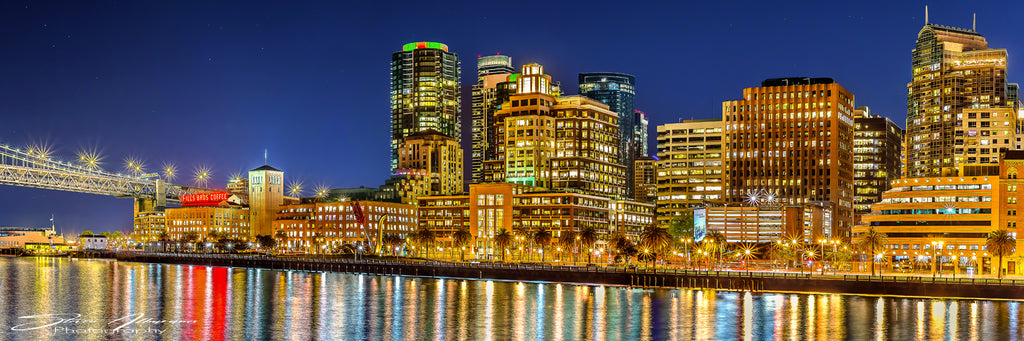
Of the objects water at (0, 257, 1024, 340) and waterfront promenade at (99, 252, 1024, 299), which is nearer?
water at (0, 257, 1024, 340)

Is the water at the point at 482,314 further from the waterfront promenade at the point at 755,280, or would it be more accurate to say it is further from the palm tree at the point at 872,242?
the palm tree at the point at 872,242

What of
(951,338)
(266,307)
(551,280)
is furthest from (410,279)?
(951,338)

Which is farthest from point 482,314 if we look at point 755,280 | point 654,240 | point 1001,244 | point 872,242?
point 1001,244

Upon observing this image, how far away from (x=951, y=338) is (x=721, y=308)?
30.0m

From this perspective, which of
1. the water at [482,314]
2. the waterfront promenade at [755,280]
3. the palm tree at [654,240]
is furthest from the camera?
the palm tree at [654,240]

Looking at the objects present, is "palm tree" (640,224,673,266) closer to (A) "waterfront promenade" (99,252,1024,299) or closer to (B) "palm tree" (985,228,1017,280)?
(A) "waterfront promenade" (99,252,1024,299)

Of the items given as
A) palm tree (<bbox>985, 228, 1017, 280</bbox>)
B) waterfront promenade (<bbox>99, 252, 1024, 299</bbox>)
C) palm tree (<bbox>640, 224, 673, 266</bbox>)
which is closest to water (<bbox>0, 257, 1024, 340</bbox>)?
waterfront promenade (<bbox>99, 252, 1024, 299</bbox>)

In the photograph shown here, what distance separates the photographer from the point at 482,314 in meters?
114

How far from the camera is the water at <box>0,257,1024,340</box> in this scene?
97125 millimetres

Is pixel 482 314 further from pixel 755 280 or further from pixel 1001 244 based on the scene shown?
pixel 1001 244

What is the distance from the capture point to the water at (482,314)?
9712cm

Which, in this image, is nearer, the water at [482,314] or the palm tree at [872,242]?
the water at [482,314]

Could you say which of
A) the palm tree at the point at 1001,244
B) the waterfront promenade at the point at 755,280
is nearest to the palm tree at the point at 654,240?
the waterfront promenade at the point at 755,280

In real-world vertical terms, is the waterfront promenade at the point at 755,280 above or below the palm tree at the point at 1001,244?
below
